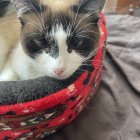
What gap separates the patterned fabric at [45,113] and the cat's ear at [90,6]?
15 cm

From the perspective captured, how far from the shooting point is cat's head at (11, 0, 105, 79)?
695mm

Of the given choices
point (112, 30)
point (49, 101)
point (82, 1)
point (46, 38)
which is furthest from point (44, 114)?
point (112, 30)

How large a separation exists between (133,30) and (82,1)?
586mm

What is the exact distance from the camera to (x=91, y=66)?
2.68 ft

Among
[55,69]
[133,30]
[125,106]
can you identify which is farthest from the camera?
[133,30]

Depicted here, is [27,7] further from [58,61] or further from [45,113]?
[45,113]

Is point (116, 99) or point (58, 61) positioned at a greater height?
point (58, 61)

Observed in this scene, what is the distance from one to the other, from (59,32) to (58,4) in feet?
0.36

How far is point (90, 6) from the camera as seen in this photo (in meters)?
0.73

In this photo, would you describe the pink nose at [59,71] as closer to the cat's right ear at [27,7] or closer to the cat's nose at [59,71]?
the cat's nose at [59,71]

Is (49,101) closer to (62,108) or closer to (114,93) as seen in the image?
(62,108)

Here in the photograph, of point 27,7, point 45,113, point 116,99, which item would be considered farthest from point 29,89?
point 116,99

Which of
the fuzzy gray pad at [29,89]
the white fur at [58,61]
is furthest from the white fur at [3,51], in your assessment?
the fuzzy gray pad at [29,89]

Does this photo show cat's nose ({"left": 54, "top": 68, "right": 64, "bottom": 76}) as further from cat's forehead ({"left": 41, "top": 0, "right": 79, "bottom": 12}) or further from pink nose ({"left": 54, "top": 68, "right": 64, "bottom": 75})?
cat's forehead ({"left": 41, "top": 0, "right": 79, "bottom": 12})
